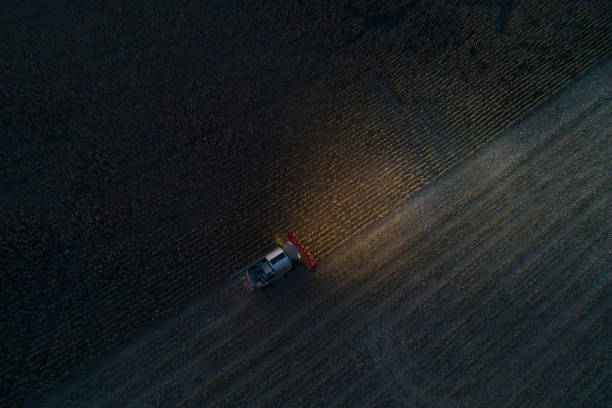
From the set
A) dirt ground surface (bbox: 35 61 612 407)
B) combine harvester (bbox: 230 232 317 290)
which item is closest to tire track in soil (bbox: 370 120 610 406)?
dirt ground surface (bbox: 35 61 612 407)

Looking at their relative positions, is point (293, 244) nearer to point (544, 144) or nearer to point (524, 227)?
point (524, 227)

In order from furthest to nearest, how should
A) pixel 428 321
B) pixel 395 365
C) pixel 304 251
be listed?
1. pixel 304 251
2. pixel 428 321
3. pixel 395 365

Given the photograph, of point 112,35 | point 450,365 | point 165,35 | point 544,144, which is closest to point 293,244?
point 450,365

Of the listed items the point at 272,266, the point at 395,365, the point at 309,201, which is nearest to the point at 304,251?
the point at 272,266

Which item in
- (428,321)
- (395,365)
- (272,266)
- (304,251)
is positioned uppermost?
(272,266)

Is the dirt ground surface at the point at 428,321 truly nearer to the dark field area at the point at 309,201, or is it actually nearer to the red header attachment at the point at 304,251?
the dark field area at the point at 309,201

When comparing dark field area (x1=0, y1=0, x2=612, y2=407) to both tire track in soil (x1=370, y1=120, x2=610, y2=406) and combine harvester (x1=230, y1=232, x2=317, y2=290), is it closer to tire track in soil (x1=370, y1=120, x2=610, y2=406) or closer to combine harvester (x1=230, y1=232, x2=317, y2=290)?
tire track in soil (x1=370, y1=120, x2=610, y2=406)

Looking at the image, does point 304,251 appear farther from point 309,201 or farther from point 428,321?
point 428,321
